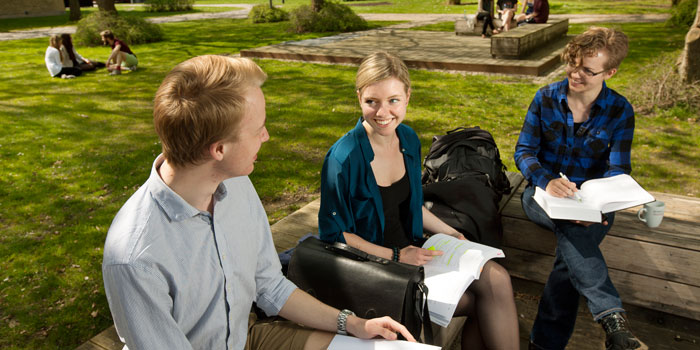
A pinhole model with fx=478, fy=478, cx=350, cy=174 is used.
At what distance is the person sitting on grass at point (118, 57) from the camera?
1170 cm

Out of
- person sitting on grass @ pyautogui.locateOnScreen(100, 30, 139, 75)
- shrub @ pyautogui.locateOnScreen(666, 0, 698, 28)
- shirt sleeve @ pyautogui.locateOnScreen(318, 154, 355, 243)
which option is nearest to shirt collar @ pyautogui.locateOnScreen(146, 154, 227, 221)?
shirt sleeve @ pyautogui.locateOnScreen(318, 154, 355, 243)

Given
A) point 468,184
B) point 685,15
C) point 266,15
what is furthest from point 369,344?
point 266,15

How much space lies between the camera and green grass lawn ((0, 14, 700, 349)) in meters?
3.81

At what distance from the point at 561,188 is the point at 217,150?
221cm

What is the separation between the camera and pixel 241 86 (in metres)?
1.55

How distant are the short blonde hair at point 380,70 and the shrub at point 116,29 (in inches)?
650

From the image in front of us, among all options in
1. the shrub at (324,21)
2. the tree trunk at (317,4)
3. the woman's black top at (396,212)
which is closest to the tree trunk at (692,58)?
the woman's black top at (396,212)

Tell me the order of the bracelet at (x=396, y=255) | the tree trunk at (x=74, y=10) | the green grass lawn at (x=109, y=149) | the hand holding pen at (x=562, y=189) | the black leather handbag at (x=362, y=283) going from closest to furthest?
the black leather handbag at (x=362, y=283) < the bracelet at (x=396, y=255) < the hand holding pen at (x=562, y=189) < the green grass lawn at (x=109, y=149) < the tree trunk at (x=74, y=10)

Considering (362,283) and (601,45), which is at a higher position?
(601,45)

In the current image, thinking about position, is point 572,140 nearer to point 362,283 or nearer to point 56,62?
point 362,283

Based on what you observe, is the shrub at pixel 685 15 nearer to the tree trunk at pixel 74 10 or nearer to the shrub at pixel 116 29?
the shrub at pixel 116 29

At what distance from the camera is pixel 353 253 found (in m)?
2.24

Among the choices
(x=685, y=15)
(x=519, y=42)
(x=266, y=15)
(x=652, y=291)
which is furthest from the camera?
(x=266, y=15)

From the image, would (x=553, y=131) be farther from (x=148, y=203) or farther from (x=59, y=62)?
(x=59, y=62)
